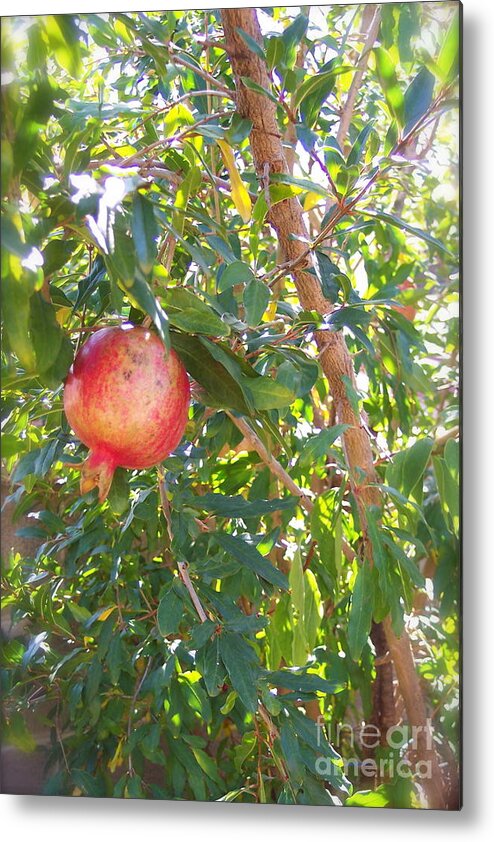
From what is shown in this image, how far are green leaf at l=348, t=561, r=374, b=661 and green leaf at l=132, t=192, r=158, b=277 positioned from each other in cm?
59

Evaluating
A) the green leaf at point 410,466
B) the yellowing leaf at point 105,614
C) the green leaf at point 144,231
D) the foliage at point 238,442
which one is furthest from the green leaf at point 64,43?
the yellowing leaf at point 105,614

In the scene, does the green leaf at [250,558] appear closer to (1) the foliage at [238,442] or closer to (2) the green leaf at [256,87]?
(1) the foliage at [238,442]

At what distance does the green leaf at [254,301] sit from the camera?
3.72 feet

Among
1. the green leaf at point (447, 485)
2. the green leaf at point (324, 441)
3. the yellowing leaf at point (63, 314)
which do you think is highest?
the yellowing leaf at point (63, 314)

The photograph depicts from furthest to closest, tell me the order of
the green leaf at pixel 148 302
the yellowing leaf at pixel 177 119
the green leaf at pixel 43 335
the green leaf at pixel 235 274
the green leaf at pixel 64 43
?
the yellowing leaf at pixel 177 119 → the green leaf at pixel 235 274 → the green leaf at pixel 64 43 → the green leaf at pixel 43 335 → the green leaf at pixel 148 302

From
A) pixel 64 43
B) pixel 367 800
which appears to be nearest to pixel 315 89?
pixel 64 43

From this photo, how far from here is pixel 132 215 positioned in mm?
856

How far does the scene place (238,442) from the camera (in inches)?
54.7

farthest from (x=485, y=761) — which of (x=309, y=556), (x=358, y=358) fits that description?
(x=358, y=358)

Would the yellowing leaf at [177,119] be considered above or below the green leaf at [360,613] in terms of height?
above

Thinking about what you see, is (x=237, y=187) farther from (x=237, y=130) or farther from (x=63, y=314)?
(x=63, y=314)

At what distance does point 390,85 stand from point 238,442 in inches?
19.7

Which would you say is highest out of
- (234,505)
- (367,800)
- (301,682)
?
(234,505)

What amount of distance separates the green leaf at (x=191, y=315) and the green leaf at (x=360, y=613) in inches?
18.2
